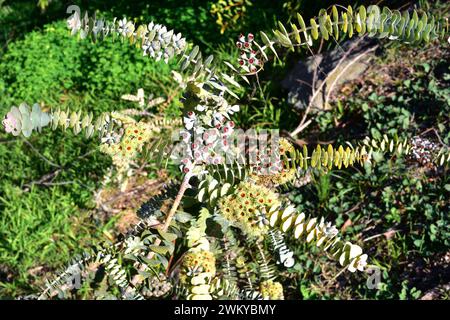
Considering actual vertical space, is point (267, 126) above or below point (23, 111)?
below

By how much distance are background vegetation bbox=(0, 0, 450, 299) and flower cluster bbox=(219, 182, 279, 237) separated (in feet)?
3.43

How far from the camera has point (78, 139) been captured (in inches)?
149

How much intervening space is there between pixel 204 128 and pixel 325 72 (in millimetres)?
1892

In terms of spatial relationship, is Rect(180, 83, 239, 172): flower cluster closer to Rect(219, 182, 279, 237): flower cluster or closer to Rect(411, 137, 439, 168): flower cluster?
Rect(219, 182, 279, 237): flower cluster

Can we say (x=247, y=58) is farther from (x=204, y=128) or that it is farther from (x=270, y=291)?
(x=270, y=291)

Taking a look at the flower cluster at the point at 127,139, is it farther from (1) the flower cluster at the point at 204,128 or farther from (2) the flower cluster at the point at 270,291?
(2) the flower cluster at the point at 270,291

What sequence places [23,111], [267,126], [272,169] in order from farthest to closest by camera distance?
1. [267,126]
2. [272,169]
3. [23,111]

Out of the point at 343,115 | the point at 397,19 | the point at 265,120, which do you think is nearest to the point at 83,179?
the point at 265,120

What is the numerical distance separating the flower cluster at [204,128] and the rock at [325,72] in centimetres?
168

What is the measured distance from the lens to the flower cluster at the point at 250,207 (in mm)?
1968

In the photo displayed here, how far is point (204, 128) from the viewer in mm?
1960

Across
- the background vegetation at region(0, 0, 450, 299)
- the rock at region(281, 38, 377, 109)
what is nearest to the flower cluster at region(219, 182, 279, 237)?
the background vegetation at region(0, 0, 450, 299)

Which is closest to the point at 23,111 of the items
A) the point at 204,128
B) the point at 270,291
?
the point at 204,128

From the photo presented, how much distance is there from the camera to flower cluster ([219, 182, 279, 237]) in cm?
197
